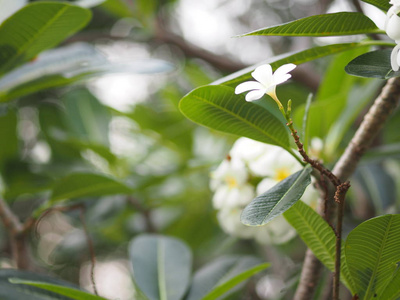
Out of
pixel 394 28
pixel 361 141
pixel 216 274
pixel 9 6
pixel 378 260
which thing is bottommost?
pixel 216 274

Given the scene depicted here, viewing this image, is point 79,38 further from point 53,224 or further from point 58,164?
point 53,224

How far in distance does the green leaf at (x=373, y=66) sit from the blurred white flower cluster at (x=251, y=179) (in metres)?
0.26

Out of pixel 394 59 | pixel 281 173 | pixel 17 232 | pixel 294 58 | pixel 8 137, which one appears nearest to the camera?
pixel 394 59

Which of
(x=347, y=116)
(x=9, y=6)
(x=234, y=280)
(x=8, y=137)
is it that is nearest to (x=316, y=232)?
(x=234, y=280)

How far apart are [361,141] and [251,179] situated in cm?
28

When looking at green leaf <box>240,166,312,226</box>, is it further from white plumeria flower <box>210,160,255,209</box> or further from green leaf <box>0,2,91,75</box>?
green leaf <box>0,2,91,75</box>

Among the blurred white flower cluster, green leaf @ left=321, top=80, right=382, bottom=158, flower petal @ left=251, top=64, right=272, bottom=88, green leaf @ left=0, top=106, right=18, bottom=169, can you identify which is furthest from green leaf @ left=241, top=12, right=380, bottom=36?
green leaf @ left=0, top=106, right=18, bottom=169

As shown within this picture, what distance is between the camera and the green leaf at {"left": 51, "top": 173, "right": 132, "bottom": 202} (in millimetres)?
883

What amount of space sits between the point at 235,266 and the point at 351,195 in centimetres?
48

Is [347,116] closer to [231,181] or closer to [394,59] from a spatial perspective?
[231,181]

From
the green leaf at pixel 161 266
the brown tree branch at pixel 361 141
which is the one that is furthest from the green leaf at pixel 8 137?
the brown tree branch at pixel 361 141

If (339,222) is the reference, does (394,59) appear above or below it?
above

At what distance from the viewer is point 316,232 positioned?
0.54 metres

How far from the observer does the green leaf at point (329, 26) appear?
1.61 ft
